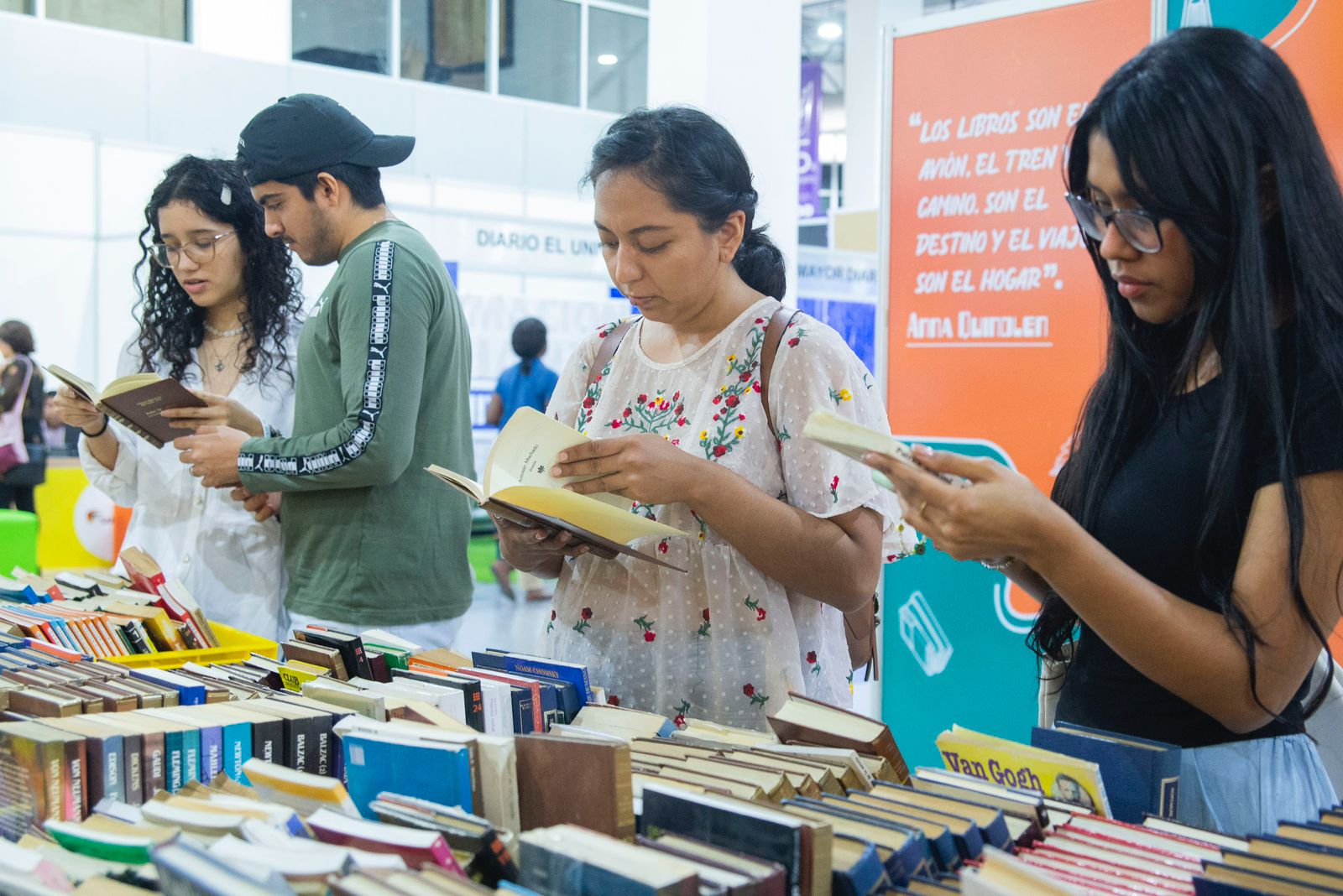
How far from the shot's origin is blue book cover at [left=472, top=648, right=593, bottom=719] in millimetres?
1759

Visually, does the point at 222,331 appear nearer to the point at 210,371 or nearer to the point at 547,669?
the point at 210,371

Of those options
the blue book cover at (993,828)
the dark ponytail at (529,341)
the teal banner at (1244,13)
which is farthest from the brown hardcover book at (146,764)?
the dark ponytail at (529,341)

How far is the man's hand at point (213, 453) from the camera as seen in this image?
8.18 feet

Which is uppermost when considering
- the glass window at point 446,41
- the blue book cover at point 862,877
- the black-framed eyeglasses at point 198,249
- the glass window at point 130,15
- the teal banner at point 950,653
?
the glass window at point 446,41

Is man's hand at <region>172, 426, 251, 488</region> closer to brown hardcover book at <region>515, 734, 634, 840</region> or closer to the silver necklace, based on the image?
the silver necklace

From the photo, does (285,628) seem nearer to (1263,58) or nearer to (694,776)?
(694,776)

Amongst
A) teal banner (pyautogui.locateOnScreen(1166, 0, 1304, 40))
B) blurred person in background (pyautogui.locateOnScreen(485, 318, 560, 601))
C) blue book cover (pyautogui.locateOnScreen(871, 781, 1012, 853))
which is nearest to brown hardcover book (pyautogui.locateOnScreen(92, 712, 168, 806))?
blue book cover (pyautogui.locateOnScreen(871, 781, 1012, 853))

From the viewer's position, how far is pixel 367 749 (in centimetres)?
132

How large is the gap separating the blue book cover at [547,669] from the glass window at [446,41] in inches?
348

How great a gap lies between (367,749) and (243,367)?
1689 millimetres

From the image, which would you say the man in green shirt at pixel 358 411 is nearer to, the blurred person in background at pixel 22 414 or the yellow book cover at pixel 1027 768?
the yellow book cover at pixel 1027 768

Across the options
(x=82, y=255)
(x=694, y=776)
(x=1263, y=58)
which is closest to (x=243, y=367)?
(x=694, y=776)

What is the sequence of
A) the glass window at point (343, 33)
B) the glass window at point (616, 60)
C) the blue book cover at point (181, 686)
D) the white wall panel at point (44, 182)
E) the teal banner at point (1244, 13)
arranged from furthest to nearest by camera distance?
the glass window at point (616, 60), the glass window at point (343, 33), the white wall panel at point (44, 182), the teal banner at point (1244, 13), the blue book cover at point (181, 686)

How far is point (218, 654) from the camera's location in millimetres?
2252
